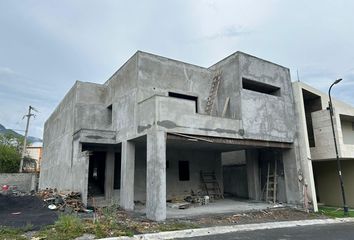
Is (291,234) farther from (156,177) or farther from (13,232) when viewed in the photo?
(13,232)

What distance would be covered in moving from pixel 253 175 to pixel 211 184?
9.22 feet

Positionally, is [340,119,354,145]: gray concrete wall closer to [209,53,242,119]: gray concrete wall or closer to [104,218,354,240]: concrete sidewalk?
[104,218,354,240]: concrete sidewalk

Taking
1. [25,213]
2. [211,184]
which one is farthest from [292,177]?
[25,213]

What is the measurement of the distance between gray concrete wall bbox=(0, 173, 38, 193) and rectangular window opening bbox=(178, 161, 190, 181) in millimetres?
16923

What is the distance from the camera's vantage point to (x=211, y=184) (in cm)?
1830

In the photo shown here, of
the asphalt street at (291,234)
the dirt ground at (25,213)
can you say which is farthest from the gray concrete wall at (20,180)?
the asphalt street at (291,234)

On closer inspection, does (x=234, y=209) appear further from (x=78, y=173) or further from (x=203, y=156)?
(x=78, y=173)

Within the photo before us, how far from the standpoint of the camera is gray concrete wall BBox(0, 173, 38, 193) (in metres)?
27.1

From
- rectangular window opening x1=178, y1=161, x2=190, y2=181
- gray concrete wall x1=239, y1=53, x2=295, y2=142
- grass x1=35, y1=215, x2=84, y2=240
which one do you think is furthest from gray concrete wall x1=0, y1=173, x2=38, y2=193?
gray concrete wall x1=239, y1=53, x2=295, y2=142

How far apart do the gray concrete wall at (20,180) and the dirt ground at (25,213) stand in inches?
541

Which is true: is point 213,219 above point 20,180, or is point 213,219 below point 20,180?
below

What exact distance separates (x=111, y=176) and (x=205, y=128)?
6716mm

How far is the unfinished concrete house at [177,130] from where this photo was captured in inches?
466

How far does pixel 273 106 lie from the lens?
49.8ft
